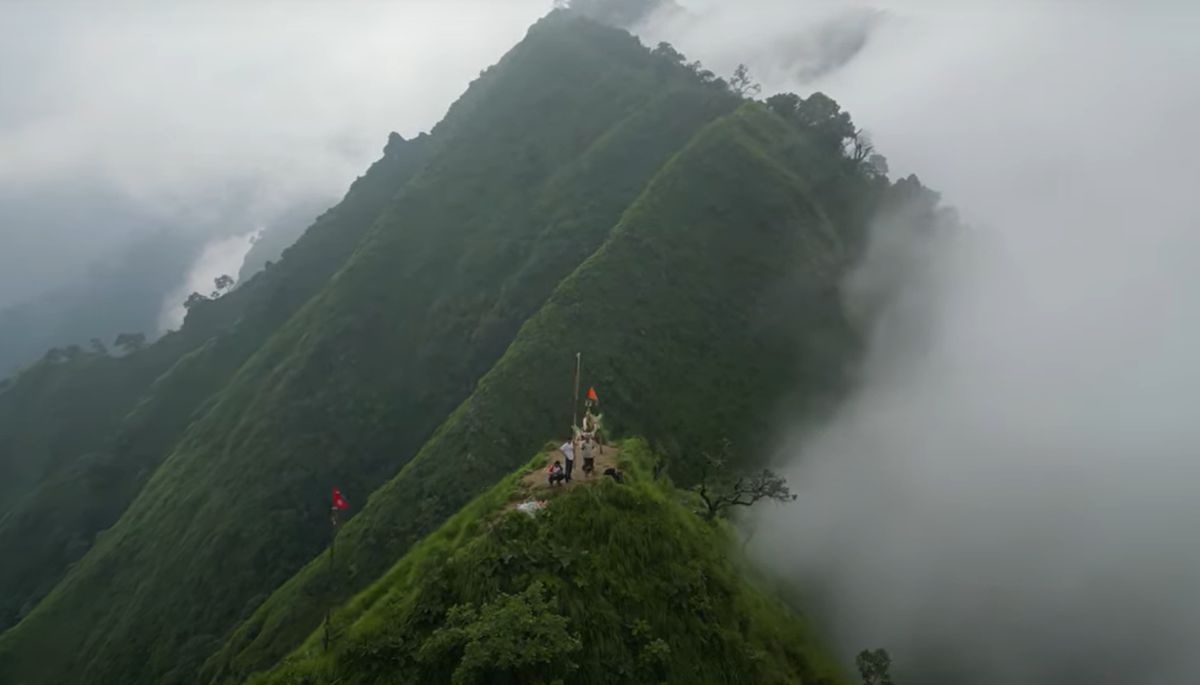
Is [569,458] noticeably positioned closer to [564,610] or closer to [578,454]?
[578,454]

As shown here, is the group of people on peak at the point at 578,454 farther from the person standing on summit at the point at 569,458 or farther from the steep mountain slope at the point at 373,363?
the steep mountain slope at the point at 373,363

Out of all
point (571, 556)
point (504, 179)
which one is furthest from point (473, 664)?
point (504, 179)

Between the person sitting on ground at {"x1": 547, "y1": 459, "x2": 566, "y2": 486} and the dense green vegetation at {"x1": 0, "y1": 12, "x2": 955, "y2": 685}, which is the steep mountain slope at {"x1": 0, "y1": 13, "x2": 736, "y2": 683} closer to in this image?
the dense green vegetation at {"x1": 0, "y1": 12, "x2": 955, "y2": 685}

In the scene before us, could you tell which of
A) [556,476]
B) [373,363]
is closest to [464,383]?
[373,363]

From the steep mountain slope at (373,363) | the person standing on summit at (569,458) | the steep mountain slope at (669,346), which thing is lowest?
the steep mountain slope at (669,346)

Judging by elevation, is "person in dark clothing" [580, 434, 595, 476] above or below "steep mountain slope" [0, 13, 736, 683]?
below

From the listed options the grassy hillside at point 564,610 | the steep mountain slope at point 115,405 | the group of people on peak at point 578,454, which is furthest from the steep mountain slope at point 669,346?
the steep mountain slope at point 115,405

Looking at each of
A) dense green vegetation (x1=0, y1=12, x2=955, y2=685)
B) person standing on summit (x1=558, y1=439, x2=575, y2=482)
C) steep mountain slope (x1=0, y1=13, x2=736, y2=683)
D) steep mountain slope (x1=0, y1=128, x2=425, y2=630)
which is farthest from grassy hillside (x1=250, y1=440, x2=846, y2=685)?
steep mountain slope (x1=0, y1=128, x2=425, y2=630)
